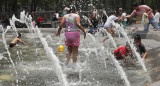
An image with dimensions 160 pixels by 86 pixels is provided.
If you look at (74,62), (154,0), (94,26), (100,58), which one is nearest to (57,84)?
(74,62)

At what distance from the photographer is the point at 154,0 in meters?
54.2

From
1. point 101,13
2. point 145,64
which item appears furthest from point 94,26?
point 145,64

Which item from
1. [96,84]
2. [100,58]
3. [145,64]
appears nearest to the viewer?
[96,84]

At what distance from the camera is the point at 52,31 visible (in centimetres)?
2255

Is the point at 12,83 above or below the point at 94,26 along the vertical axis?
above

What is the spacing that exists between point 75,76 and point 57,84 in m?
0.98

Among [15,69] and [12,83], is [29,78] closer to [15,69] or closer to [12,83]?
[12,83]

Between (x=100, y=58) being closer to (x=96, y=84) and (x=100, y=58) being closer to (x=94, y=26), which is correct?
(x=96, y=84)

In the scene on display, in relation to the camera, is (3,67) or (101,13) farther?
(101,13)

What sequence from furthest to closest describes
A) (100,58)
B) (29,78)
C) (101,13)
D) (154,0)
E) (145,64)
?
(154,0) → (101,13) → (100,58) → (145,64) → (29,78)

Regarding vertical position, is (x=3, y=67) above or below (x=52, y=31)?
above

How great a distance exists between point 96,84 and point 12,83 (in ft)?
5.38

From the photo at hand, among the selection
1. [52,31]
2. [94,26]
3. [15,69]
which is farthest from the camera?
[52,31]

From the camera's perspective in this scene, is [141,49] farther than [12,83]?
Yes
